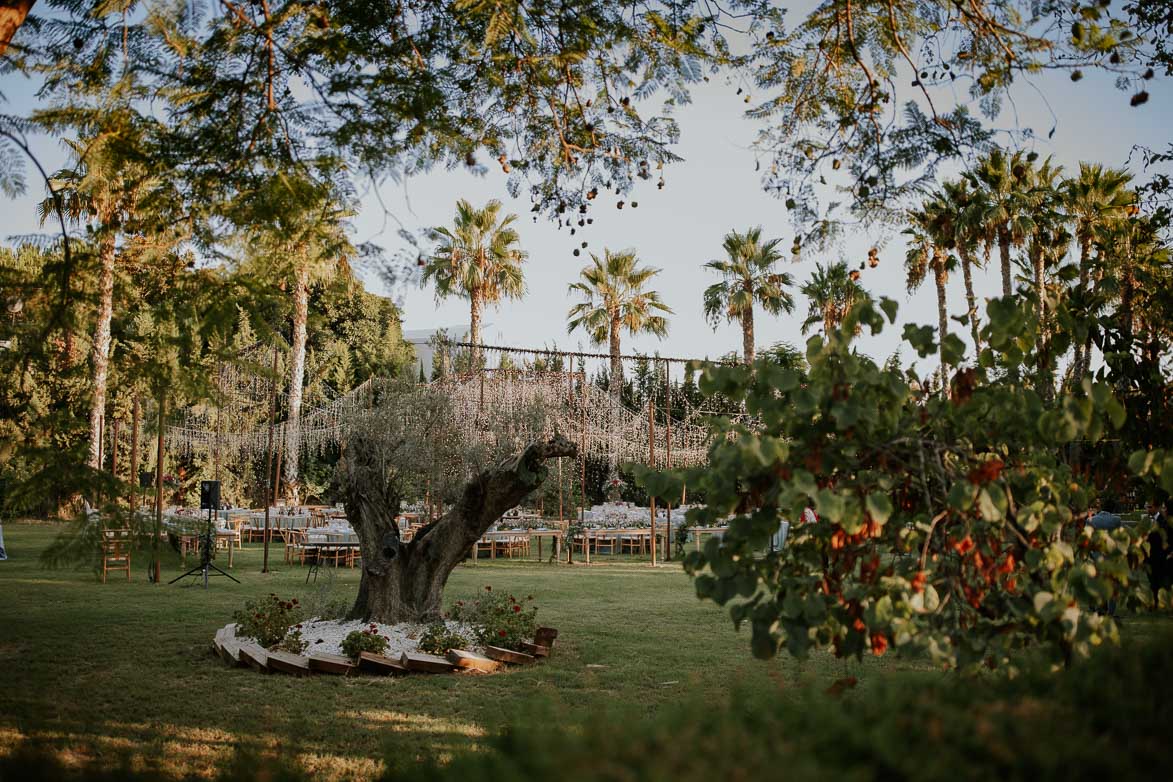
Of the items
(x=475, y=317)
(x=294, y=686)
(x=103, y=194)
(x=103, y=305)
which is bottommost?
(x=294, y=686)

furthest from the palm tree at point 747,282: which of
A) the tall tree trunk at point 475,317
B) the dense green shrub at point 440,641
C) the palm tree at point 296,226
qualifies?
the palm tree at point 296,226

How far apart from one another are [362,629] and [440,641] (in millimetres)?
1127

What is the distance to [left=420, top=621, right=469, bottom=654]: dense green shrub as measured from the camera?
706 cm

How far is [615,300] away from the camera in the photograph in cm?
2580

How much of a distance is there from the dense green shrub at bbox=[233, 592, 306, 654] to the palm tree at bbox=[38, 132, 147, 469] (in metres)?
3.15

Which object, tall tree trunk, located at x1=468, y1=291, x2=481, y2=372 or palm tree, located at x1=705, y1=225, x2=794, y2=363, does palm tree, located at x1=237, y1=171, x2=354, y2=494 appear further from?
palm tree, located at x1=705, y1=225, x2=794, y2=363

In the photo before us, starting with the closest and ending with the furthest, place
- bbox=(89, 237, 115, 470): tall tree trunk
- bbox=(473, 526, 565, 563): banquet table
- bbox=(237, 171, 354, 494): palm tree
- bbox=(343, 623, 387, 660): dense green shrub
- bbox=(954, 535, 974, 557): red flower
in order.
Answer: bbox=(954, 535, 974, 557): red flower < bbox=(237, 171, 354, 494): palm tree < bbox=(89, 237, 115, 470): tall tree trunk < bbox=(343, 623, 387, 660): dense green shrub < bbox=(473, 526, 565, 563): banquet table

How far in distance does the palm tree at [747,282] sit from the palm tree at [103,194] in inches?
829

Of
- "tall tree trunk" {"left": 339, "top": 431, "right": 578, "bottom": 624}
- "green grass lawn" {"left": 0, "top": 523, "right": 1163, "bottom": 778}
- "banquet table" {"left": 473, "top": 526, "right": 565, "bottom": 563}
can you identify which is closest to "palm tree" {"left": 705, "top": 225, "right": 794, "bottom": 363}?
"banquet table" {"left": 473, "top": 526, "right": 565, "bottom": 563}

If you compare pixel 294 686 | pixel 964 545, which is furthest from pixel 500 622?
pixel 964 545

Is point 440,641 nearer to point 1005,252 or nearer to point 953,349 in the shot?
point 953,349

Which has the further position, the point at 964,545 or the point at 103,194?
the point at 103,194

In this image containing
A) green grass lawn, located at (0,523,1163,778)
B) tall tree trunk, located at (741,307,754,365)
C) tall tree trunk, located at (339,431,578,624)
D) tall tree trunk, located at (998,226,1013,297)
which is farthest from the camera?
tall tree trunk, located at (741,307,754,365)

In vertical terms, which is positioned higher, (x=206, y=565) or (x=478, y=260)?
(x=478, y=260)
